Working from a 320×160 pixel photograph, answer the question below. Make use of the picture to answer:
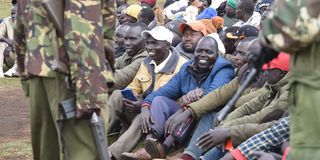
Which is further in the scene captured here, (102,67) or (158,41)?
(158,41)

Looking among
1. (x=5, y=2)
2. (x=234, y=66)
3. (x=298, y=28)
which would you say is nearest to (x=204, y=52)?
(x=234, y=66)

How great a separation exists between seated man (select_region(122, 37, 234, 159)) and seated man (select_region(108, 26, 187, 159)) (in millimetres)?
248

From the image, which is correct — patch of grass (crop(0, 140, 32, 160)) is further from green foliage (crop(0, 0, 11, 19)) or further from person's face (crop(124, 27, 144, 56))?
green foliage (crop(0, 0, 11, 19))

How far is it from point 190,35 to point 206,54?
4.44 ft

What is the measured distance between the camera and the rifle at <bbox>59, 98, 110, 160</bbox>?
4523 mm

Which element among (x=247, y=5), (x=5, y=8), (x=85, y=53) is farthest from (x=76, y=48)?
(x=5, y=8)

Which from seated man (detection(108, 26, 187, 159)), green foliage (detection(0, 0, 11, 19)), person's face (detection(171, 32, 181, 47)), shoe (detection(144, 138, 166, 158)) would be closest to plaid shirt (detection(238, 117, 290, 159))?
shoe (detection(144, 138, 166, 158))

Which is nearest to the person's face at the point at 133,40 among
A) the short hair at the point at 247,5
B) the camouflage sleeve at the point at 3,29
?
the short hair at the point at 247,5

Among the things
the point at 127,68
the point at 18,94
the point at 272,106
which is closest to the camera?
the point at 272,106

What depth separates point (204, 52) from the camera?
7.12 meters

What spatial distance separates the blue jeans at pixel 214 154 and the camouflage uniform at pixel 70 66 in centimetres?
169

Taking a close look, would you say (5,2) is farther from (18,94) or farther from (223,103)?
(223,103)

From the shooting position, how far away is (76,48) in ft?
14.6

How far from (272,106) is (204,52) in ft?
4.71
